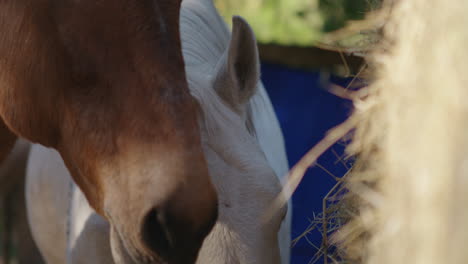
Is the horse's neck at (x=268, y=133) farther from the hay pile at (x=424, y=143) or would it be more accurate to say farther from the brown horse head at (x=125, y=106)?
the hay pile at (x=424, y=143)

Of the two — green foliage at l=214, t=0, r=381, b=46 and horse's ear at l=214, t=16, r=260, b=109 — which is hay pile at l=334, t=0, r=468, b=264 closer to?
horse's ear at l=214, t=16, r=260, b=109

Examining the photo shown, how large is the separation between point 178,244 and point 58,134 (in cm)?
38

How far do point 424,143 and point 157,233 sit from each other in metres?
0.54

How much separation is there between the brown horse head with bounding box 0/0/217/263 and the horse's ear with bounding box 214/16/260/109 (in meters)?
0.31

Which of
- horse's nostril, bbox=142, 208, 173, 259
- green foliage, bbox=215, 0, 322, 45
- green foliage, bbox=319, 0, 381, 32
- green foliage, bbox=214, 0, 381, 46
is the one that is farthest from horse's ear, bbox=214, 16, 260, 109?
green foliage, bbox=215, 0, 322, 45

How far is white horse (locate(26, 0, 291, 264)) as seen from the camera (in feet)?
4.67

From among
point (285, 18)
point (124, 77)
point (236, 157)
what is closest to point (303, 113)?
point (285, 18)

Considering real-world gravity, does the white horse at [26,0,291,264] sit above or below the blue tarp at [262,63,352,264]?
above

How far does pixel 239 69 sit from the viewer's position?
5.24 ft

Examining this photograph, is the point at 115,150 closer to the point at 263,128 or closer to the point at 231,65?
the point at 231,65

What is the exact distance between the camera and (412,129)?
86 cm

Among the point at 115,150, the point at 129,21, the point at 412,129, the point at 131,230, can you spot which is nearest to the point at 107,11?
the point at 129,21

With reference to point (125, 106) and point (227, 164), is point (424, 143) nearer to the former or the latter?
point (125, 106)

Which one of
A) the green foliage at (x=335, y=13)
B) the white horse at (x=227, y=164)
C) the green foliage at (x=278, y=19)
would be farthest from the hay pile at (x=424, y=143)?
the green foliage at (x=278, y=19)
